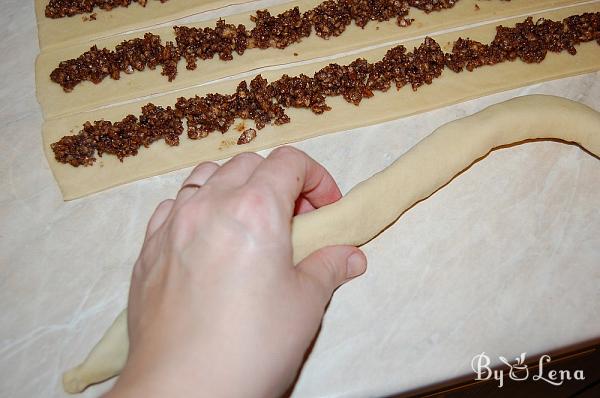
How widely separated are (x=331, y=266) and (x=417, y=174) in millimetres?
479

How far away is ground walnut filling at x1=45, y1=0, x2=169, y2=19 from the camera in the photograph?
7.14 ft

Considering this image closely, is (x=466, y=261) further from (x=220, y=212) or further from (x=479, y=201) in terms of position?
(x=220, y=212)

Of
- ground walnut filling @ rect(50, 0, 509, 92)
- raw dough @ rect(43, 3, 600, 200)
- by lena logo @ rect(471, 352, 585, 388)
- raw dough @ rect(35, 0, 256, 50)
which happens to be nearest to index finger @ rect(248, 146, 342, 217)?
raw dough @ rect(43, 3, 600, 200)

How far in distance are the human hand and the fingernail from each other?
0.89 ft

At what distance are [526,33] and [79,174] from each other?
5.67 feet

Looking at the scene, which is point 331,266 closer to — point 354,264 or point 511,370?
point 354,264

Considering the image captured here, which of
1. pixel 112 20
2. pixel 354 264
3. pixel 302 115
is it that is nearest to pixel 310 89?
pixel 302 115

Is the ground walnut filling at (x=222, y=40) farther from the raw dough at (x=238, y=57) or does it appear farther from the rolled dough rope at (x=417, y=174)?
the rolled dough rope at (x=417, y=174)

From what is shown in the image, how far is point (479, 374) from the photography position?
1.60 meters

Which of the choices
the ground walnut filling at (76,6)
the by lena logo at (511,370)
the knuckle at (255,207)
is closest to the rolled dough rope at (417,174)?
the knuckle at (255,207)

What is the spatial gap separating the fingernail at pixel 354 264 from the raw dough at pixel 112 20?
1232 mm

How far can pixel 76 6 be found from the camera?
2184 millimetres

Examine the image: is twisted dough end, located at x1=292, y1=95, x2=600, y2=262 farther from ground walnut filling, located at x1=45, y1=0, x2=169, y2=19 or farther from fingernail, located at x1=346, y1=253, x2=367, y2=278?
ground walnut filling, located at x1=45, y1=0, x2=169, y2=19

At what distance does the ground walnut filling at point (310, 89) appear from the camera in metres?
1.92
